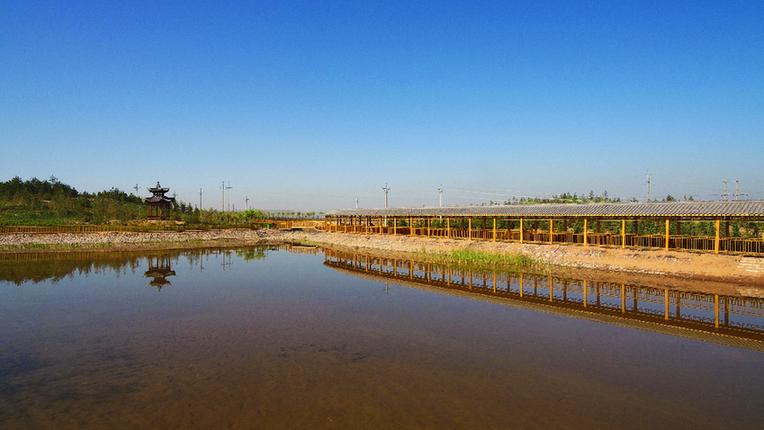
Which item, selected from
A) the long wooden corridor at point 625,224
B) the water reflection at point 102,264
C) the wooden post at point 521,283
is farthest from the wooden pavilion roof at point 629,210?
the water reflection at point 102,264

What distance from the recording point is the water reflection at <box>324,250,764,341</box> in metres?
12.8

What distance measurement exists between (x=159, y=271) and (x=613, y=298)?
22118mm

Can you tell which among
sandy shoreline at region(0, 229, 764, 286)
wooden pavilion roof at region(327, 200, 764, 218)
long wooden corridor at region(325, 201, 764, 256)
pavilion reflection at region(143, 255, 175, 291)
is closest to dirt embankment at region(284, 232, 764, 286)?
sandy shoreline at region(0, 229, 764, 286)

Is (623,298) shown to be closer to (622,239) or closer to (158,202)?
(622,239)

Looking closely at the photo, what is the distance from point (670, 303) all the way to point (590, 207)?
12070 millimetres

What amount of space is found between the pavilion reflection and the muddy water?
1703 millimetres

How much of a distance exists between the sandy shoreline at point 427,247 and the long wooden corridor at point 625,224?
3.22 ft

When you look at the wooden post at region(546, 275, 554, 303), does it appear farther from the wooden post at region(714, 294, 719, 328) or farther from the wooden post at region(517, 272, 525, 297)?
the wooden post at region(714, 294, 719, 328)

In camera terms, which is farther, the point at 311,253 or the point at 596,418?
the point at 311,253

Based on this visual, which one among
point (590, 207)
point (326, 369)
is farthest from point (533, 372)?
point (590, 207)

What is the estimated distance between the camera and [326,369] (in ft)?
29.7

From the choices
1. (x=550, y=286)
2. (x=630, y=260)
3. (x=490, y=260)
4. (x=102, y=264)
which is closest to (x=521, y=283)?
(x=550, y=286)

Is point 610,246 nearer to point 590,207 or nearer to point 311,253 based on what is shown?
point 590,207

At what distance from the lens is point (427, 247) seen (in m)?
33.5
